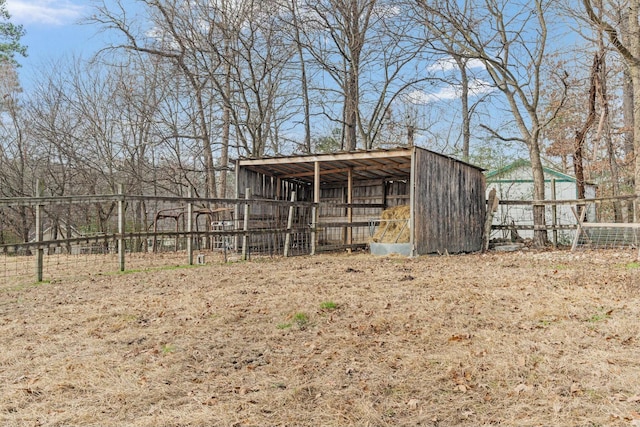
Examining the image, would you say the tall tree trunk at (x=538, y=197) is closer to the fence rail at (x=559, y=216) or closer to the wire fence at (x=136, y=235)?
the fence rail at (x=559, y=216)

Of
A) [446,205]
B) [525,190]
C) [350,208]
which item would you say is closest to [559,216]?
[525,190]

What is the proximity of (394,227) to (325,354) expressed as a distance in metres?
9.25

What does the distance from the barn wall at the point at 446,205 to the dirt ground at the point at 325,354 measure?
441cm

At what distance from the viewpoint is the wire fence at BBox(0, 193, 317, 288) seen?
25.6 ft

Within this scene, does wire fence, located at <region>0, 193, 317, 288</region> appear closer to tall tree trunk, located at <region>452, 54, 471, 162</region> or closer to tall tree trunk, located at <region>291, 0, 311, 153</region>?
tall tree trunk, located at <region>291, 0, 311, 153</region>

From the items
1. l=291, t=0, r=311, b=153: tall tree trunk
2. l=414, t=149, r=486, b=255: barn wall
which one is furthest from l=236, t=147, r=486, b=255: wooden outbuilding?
l=291, t=0, r=311, b=153: tall tree trunk

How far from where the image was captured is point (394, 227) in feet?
41.4

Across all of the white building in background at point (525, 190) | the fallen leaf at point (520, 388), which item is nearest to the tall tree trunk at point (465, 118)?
the white building in background at point (525, 190)

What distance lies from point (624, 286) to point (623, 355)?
3.02 meters

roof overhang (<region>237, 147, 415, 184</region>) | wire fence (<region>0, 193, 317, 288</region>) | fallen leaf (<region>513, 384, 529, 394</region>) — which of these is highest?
roof overhang (<region>237, 147, 415, 184</region>)

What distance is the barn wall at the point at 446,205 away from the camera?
35.4 ft

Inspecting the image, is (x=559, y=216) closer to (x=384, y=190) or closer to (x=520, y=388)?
(x=384, y=190)

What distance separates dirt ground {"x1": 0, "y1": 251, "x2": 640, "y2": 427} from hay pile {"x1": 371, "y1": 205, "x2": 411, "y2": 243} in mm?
5224

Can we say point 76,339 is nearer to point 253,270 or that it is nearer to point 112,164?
point 253,270
